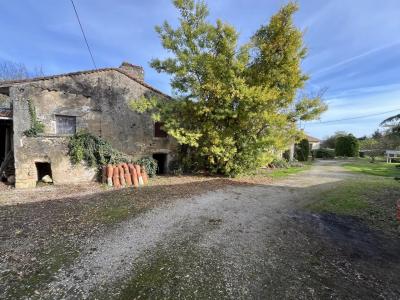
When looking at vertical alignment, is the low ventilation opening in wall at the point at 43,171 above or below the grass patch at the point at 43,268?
above

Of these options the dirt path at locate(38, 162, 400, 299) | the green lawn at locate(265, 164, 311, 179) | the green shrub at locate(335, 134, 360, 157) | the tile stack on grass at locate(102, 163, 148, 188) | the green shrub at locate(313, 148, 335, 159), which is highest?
the green shrub at locate(335, 134, 360, 157)

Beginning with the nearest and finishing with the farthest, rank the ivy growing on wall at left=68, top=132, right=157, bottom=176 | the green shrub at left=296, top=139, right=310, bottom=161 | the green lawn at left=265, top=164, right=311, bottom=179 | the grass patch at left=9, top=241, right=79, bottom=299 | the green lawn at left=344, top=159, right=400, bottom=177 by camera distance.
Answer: the grass patch at left=9, top=241, right=79, bottom=299, the ivy growing on wall at left=68, top=132, right=157, bottom=176, the green lawn at left=265, top=164, right=311, bottom=179, the green lawn at left=344, top=159, right=400, bottom=177, the green shrub at left=296, top=139, right=310, bottom=161

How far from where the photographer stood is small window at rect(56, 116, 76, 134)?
11.0 meters

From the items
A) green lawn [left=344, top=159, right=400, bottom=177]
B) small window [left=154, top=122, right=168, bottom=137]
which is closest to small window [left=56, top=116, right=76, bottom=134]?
small window [left=154, top=122, right=168, bottom=137]

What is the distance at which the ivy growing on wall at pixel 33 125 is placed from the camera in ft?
32.1

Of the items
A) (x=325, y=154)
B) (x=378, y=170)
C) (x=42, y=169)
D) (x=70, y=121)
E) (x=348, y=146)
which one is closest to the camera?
(x=42, y=169)

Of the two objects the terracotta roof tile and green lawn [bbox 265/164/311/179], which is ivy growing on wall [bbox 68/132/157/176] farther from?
green lawn [bbox 265/164/311/179]

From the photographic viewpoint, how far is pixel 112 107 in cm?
1202

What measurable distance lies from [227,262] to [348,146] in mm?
35310

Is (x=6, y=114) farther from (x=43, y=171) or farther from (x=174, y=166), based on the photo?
(x=174, y=166)

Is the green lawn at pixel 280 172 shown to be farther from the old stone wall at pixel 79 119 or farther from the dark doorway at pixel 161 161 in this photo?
the dark doorway at pixel 161 161

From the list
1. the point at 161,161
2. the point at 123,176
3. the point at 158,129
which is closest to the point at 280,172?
the point at 161,161

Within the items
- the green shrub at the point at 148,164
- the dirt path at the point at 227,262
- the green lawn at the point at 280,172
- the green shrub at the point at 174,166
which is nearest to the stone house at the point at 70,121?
the green shrub at the point at 174,166

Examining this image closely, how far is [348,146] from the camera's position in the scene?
108ft
